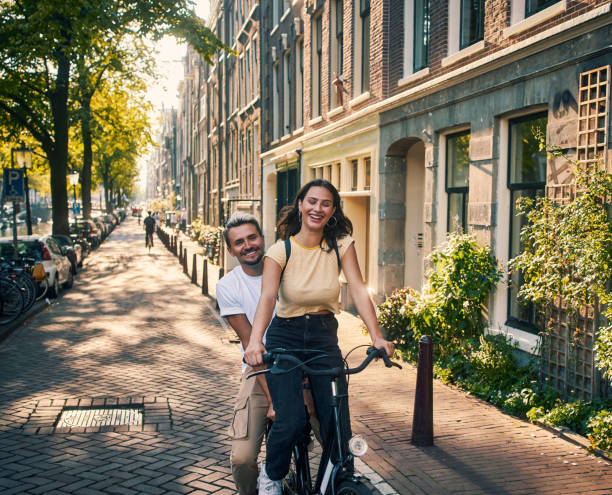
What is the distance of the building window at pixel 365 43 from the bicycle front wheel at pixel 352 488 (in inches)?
434

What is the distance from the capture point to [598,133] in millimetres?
5773

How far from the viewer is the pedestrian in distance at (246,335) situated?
132 inches

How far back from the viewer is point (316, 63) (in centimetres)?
1630

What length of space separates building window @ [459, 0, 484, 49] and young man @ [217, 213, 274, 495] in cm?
628

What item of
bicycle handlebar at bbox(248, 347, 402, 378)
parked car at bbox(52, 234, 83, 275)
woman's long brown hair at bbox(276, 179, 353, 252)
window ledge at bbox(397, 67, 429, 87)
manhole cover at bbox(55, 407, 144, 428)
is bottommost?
manhole cover at bbox(55, 407, 144, 428)

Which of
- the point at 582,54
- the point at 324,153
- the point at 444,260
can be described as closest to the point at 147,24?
the point at 324,153

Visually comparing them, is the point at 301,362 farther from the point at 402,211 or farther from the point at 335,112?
the point at 335,112

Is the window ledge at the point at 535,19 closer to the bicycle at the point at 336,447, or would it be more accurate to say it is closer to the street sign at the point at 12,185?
the bicycle at the point at 336,447

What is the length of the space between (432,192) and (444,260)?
1.95m

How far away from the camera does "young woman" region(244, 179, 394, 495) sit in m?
3.13

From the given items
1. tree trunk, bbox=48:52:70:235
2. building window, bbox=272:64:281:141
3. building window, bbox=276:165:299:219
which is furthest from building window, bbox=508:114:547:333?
tree trunk, bbox=48:52:70:235

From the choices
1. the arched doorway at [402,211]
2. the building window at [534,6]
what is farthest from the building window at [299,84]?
the building window at [534,6]

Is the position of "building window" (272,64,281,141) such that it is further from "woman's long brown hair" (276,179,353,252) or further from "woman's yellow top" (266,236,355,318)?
"woman's yellow top" (266,236,355,318)

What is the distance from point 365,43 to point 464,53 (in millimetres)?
4856
